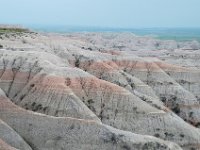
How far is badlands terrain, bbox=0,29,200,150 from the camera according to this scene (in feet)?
221

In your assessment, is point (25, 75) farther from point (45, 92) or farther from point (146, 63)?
point (146, 63)

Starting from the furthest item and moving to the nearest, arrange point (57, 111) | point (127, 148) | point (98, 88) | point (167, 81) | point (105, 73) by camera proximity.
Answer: point (167, 81) → point (105, 73) → point (98, 88) → point (57, 111) → point (127, 148)

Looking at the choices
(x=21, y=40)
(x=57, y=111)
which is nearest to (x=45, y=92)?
(x=57, y=111)

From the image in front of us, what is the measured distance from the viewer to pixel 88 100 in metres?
88.0

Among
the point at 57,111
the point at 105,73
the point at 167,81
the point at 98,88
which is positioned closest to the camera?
the point at 57,111

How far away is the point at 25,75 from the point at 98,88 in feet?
43.8

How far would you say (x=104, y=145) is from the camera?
66000mm

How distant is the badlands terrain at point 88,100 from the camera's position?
6750 cm

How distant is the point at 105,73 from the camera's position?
106 m

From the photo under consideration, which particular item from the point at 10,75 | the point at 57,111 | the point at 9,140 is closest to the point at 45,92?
the point at 57,111

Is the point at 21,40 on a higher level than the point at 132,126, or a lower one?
higher

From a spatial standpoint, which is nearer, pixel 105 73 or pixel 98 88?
pixel 98 88

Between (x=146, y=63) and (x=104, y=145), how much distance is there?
5657 centimetres

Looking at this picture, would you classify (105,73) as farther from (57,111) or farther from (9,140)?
(9,140)
